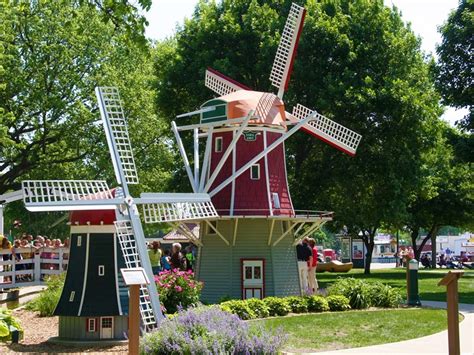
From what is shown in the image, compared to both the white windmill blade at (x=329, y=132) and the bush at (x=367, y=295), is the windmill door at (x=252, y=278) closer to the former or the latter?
the bush at (x=367, y=295)

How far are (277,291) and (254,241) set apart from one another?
1.88 metres

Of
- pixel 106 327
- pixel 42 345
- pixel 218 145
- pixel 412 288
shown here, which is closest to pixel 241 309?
pixel 106 327

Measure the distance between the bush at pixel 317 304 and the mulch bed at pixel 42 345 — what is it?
733 cm

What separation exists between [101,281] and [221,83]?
13.1m

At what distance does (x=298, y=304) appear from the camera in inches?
864

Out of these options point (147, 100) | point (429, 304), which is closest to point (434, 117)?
point (429, 304)

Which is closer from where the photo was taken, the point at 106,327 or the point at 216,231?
the point at 106,327

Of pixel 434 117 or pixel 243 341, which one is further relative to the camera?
pixel 434 117

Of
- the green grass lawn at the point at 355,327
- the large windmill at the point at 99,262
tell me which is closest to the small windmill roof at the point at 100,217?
the large windmill at the point at 99,262

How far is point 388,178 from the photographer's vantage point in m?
32.1

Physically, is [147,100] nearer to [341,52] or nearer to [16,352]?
[341,52]

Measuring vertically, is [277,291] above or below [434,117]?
below

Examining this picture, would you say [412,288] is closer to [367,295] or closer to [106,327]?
[367,295]

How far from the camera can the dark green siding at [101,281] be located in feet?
56.0
